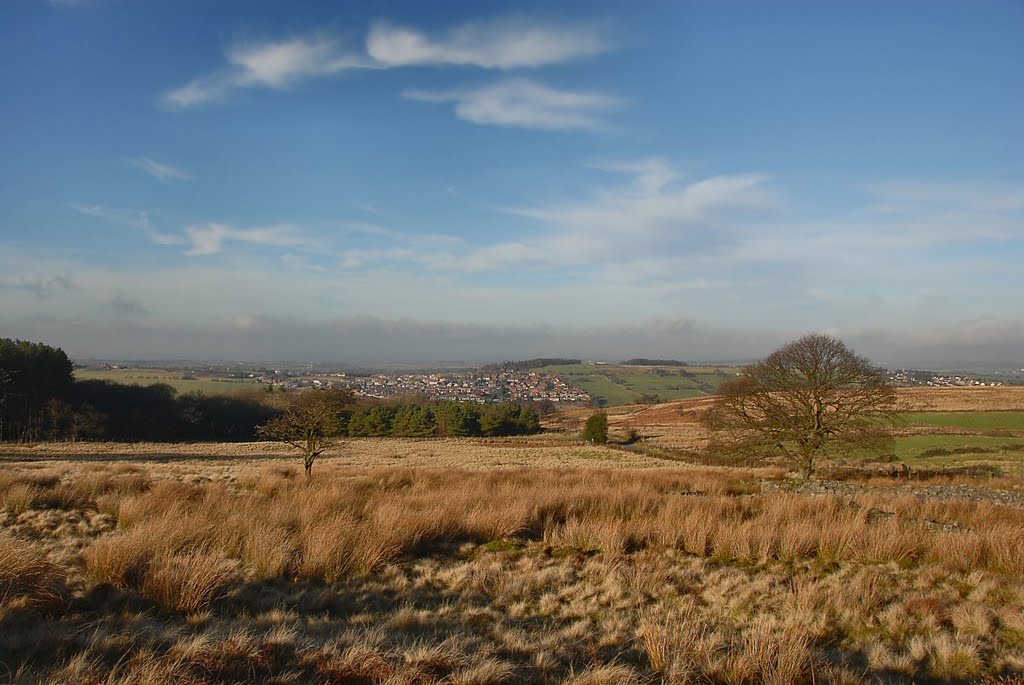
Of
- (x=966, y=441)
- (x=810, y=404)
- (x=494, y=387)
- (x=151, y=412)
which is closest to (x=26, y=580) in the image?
(x=810, y=404)

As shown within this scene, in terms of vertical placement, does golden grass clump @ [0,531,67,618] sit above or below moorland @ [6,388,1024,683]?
above

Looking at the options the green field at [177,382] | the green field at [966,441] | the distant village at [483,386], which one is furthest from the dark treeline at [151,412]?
the green field at [966,441]

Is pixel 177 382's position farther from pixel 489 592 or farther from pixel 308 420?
pixel 489 592

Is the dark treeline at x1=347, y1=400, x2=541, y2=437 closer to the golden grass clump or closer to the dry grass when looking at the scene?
the dry grass

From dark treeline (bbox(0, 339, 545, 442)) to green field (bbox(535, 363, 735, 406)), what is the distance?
55.1 meters

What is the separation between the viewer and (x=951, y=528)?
352 inches

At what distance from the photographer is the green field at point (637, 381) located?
425 ft

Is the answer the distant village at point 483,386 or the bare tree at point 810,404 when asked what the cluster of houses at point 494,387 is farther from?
the bare tree at point 810,404

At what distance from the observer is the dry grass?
3750 mm

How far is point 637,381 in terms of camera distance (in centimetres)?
15525

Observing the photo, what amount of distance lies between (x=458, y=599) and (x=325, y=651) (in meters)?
1.92

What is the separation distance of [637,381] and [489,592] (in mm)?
154053

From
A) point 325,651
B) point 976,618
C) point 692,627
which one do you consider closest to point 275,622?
point 325,651

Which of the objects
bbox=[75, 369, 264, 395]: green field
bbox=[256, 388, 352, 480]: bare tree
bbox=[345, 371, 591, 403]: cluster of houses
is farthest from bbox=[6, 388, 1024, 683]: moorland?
bbox=[345, 371, 591, 403]: cluster of houses
